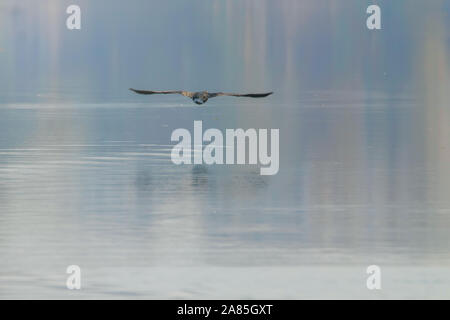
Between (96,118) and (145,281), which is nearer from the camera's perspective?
(145,281)

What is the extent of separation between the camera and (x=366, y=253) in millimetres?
32844

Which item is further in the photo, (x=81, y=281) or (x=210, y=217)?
(x=210, y=217)

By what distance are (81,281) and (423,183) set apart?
18600mm

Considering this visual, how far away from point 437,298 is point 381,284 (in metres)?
1.63

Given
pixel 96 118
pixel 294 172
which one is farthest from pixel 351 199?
pixel 96 118

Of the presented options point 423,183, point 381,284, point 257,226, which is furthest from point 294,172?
point 381,284

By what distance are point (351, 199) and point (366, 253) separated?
8.82m

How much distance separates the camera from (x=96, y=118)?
91688 millimetres
